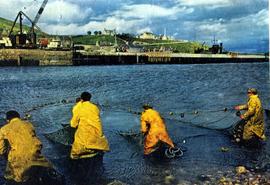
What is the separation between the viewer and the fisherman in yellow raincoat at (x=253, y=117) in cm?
1606

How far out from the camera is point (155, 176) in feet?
43.3

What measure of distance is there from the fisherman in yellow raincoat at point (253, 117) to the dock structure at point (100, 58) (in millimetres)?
105655

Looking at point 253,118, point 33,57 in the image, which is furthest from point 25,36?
point 253,118

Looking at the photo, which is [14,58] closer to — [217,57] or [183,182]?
[217,57]

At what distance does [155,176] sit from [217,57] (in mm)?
139858

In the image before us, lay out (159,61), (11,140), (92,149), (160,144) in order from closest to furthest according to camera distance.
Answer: (11,140) < (92,149) < (160,144) < (159,61)

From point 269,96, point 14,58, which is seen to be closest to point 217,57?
point 14,58

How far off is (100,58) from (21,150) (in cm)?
12392

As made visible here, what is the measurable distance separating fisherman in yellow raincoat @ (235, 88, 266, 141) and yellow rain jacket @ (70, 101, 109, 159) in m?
6.99

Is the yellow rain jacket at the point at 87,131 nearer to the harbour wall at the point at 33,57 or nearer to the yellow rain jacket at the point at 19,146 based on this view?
the yellow rain jacket at the point at 19,146

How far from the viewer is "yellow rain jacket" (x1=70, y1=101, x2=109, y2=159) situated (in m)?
11.8

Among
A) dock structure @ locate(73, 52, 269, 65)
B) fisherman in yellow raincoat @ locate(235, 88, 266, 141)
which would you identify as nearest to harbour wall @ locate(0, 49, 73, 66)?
dock structure @ locate(73, 52, 269, 65)

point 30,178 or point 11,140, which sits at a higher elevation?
point 11,140

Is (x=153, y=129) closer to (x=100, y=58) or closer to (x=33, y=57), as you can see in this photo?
(x=33, y=57)
